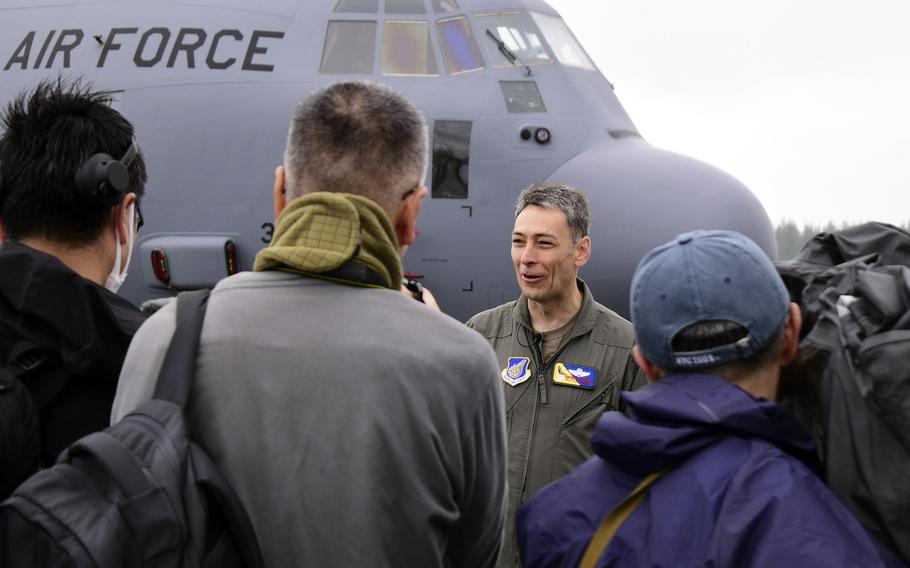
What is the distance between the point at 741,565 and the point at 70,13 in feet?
25.2

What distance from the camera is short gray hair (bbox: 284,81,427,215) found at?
6.05 feet

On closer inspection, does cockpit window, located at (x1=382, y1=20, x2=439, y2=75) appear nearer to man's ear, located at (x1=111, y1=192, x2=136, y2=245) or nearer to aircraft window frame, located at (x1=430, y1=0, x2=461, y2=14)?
aircraft window frame, located at (x1=430, y1=0, x2=461, y2=14)

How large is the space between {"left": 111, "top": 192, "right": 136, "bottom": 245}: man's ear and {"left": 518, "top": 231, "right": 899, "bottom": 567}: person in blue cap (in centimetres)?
132

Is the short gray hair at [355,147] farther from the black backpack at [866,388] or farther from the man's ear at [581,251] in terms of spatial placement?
the man's ear at [581,251]

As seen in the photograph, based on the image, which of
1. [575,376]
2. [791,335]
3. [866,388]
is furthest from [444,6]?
[866,388]

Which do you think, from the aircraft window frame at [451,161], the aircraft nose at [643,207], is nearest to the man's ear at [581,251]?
the aircraft nose at [643,207]

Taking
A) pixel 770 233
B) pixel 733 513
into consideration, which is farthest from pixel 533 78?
pixel 733 513

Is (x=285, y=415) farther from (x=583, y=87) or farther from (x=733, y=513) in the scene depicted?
(x=583, y=87)

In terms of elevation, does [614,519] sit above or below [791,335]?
below

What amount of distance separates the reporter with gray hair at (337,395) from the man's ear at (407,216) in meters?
0.08

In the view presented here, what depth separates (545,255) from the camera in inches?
147

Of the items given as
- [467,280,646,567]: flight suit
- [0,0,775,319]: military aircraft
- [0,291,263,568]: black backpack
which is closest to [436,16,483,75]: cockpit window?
[0,0,775,319]: military aircraft

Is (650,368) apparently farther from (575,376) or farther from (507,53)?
(507,53)

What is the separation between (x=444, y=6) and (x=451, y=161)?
1.45 m
